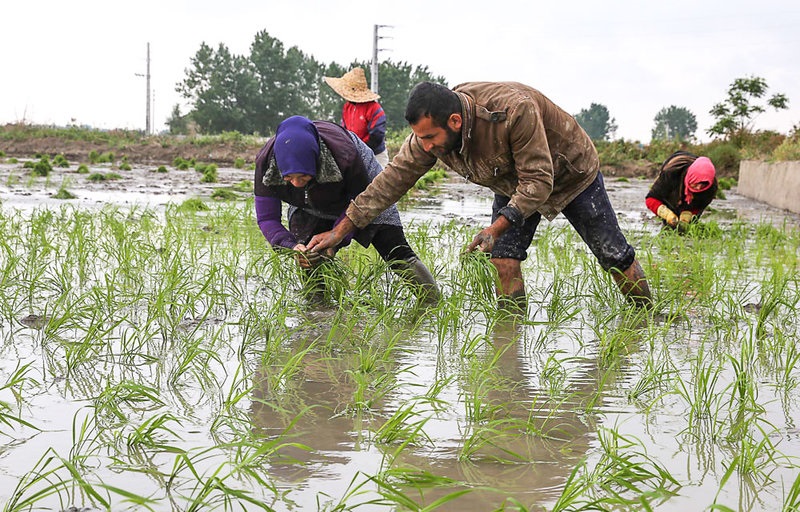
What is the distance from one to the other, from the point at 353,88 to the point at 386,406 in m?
4.50

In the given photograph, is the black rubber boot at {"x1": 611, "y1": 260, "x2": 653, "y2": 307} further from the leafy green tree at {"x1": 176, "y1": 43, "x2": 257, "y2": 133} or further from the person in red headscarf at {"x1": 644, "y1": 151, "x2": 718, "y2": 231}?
the leafy green tree at {"x1": 176, "y1": 43, "x2": 257, "y2": 133}

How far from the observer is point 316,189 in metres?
4.30

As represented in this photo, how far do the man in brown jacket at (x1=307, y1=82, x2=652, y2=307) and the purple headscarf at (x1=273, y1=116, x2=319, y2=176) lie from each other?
305 mm

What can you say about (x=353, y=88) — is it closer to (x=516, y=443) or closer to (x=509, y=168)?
(x=509, y=168)

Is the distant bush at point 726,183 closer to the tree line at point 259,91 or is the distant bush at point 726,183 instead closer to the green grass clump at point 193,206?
the green grass clump at point 193,206

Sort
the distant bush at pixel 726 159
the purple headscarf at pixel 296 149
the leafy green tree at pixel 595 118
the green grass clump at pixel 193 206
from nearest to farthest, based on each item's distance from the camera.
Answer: the purple headscarf at pixel 296 149 < the green grass clump at pixel 193 206 < the distant bush at pixel 726 159 < the leafy green tree at pixel 595 118

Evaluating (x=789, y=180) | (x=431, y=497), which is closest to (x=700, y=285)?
(x=431, y=497)

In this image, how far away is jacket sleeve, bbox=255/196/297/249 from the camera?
14.1 ft

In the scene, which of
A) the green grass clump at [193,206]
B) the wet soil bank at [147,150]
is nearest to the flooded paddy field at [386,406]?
the green grass clump at [193,206]

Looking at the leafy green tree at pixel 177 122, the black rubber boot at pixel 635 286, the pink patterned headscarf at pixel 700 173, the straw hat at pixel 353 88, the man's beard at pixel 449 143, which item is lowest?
the black rubber boot at pixel 635 286

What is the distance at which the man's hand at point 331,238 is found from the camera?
4.08 metres

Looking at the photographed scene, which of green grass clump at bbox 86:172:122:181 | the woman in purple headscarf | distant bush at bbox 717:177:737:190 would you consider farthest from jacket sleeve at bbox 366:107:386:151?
distant bush at bbox 717:177:737:190

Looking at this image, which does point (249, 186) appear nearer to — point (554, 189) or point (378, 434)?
point (554, 189)

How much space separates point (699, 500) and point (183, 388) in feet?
5.65
